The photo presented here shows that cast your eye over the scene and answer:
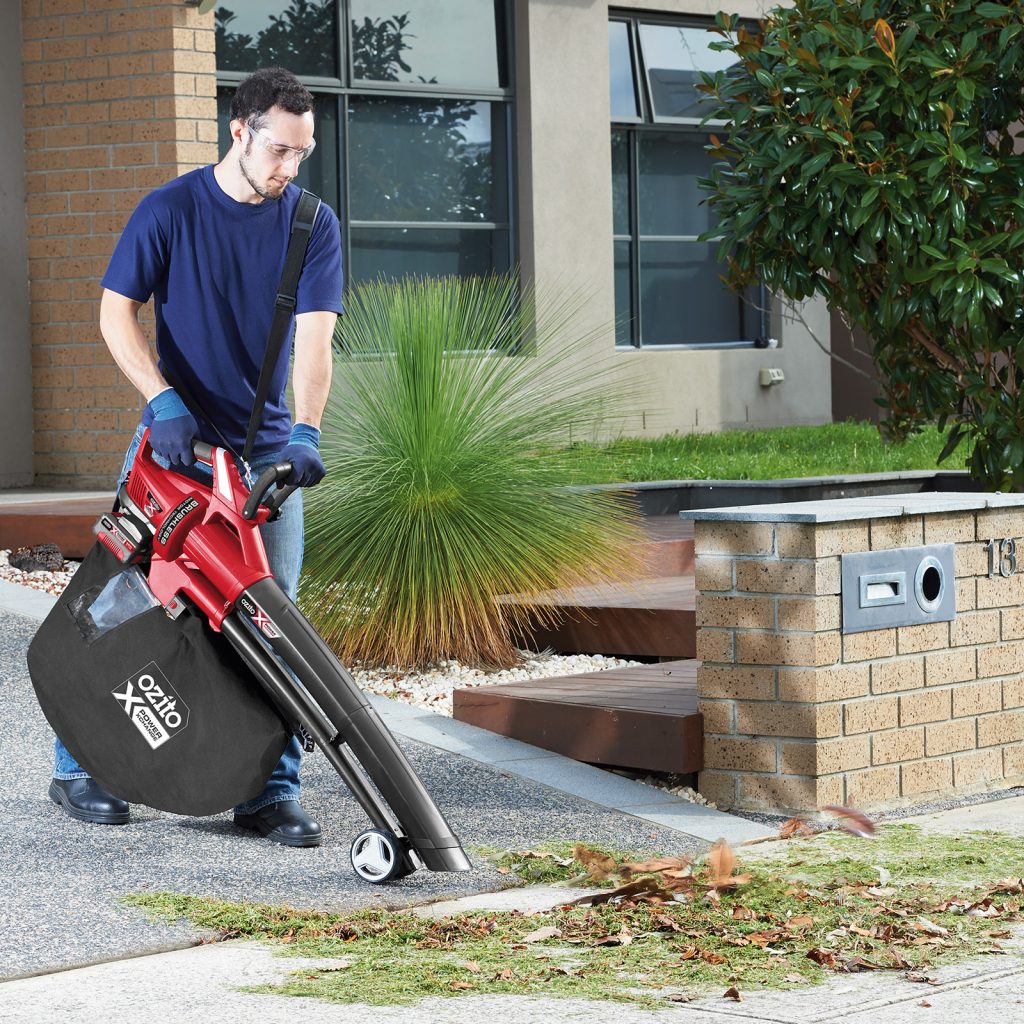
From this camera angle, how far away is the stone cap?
6.09 metres

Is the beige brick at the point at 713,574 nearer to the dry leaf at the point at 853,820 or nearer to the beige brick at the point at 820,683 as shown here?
the beige brick at the point at 820,683

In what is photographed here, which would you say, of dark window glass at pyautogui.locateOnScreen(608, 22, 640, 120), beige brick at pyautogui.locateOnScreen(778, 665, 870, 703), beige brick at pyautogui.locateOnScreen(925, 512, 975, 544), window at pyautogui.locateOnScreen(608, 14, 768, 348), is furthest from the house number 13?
dark window glass at pyautogui.locateOnScreen(608, 22, 640, 120)

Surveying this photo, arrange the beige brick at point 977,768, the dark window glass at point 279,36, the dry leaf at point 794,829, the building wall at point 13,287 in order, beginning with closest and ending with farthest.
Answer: the dry leaf at point 794,829 → the beige brick at point 977,768 → the building wall at point 13,287 → the dark window glass at point 279,36

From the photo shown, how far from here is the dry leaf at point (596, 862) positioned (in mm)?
5219

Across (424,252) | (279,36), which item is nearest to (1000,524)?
(279,36)

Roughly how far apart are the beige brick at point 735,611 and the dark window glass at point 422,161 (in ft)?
29.0

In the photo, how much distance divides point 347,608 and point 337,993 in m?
3.94

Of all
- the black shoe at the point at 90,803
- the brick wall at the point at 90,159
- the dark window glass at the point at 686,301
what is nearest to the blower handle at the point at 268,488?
the black shoe at the point at 90,803

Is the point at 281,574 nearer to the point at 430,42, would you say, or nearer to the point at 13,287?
the point at 13,287

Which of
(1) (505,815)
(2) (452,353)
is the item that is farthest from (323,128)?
(1) (505,815)

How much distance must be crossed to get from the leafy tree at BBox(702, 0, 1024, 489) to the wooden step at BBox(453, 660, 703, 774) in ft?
5.99

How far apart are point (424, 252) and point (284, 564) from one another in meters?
9.87

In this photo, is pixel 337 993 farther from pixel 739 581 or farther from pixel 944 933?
pixel 739 581

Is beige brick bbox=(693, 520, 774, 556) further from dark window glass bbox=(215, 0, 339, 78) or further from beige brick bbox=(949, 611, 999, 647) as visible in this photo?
dark window glass bbox=(215, 0, 339, 78)
